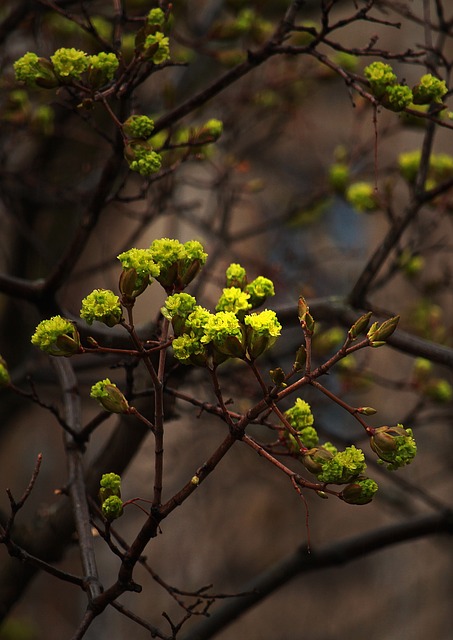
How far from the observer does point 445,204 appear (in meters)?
2.07

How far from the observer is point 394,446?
0.99 m

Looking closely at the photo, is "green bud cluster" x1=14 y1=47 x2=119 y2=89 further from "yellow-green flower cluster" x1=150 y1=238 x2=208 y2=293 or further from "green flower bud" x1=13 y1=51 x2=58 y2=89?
"yellow-green flower cluster" x1=150 y1=238 x2=208 y2=293

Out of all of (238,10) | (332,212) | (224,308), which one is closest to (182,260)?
(224,308)

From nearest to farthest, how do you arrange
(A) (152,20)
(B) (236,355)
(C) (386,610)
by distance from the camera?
(B) (236,355) → (A) (152,20) → (C) (386,610)

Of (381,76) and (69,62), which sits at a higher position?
(381,76)

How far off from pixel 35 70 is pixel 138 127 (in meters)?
0.18

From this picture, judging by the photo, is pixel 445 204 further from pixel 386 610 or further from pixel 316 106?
pixel 316 106

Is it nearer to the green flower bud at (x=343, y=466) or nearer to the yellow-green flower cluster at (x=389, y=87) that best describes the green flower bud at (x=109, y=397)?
the green flower bud at (x=343, y=466)

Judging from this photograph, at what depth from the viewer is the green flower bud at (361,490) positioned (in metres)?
1.00

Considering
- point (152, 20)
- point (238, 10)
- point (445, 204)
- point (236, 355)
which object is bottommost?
point (236, 355)

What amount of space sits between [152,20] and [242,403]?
5.45ft

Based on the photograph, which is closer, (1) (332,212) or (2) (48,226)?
(2) (48,226)

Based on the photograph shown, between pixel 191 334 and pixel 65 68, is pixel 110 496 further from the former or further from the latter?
pixel 65 68

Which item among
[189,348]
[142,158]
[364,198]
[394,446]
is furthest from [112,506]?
[364,198]
